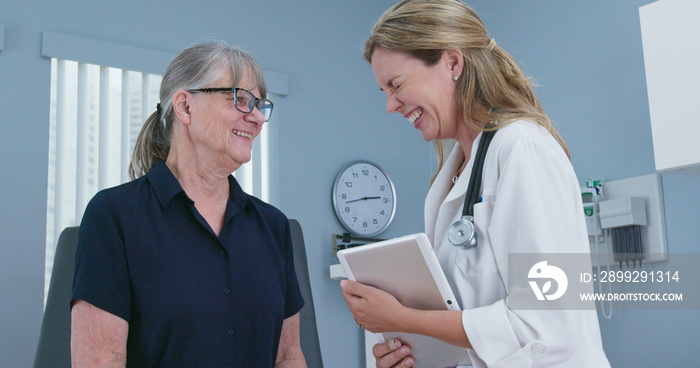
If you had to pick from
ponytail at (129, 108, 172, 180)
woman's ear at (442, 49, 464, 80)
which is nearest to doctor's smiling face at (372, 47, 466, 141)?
woman's ear at (442, 49, 464, 80)

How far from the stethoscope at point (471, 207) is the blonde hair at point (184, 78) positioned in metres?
0.67

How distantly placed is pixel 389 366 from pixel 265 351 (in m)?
0.31

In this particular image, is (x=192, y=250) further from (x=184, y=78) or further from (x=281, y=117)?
(x=281, y=117)

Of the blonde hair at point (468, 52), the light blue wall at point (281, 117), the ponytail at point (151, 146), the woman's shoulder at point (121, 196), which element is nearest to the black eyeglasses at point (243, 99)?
the ponytail at point (151, 146)

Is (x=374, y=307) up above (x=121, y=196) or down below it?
below

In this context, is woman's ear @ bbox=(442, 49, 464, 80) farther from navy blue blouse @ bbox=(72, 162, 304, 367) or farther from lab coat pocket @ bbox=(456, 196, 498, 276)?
navy blue blouse @ bbox=(72, 162, 304, 367)

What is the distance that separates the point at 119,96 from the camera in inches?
128

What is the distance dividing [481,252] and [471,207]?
92 millimetres

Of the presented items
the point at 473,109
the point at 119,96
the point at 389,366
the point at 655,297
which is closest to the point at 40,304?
the point at 119,96

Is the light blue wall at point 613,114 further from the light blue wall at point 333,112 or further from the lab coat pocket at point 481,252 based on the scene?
the lab coat pocket at point 481,252

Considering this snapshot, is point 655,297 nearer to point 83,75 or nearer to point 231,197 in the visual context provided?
point 231,197

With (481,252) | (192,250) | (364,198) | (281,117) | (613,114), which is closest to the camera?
(481,252)

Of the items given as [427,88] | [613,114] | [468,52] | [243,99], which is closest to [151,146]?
[243,99]

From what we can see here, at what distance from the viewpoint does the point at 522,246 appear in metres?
1.20
